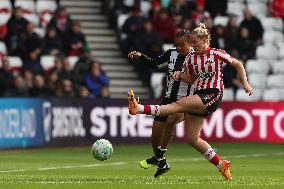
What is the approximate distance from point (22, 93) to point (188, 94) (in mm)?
9549

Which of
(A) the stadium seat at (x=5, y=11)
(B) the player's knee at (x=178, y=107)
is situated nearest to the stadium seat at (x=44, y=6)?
(A) the stadium seat at (x=5, y=11)

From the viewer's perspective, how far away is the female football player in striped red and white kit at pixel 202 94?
14797mm

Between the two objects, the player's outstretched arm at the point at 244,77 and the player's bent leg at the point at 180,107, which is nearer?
the player's outstretched arm at the point at 244,77

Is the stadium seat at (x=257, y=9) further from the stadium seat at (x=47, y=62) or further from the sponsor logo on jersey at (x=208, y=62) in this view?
the sponsor logo on jersey at (x=208, y=62)

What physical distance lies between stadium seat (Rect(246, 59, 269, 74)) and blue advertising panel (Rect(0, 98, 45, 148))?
24.9 ft

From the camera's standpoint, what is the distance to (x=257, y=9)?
3183 cm

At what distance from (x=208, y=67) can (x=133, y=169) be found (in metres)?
3.65

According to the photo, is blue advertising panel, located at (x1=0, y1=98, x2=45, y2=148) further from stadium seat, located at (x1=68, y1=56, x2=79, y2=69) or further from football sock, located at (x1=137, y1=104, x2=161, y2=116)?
football sock, located at (x1=137, y1=104, x2=161, y2=116)

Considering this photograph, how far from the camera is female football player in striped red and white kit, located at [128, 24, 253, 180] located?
14.8 meters

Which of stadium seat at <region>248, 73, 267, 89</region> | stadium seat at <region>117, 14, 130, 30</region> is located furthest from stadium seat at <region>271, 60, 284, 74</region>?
stadium seat at <region>117, 14, 130, 30</region>

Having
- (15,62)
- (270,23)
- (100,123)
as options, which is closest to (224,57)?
(100,123)

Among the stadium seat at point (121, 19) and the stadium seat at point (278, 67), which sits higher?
the stadium seat at point (121, 19)

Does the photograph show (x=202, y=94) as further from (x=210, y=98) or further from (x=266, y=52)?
(x=266, y=52)

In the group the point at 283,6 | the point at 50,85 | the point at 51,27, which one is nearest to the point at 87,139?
the point at 50,85
